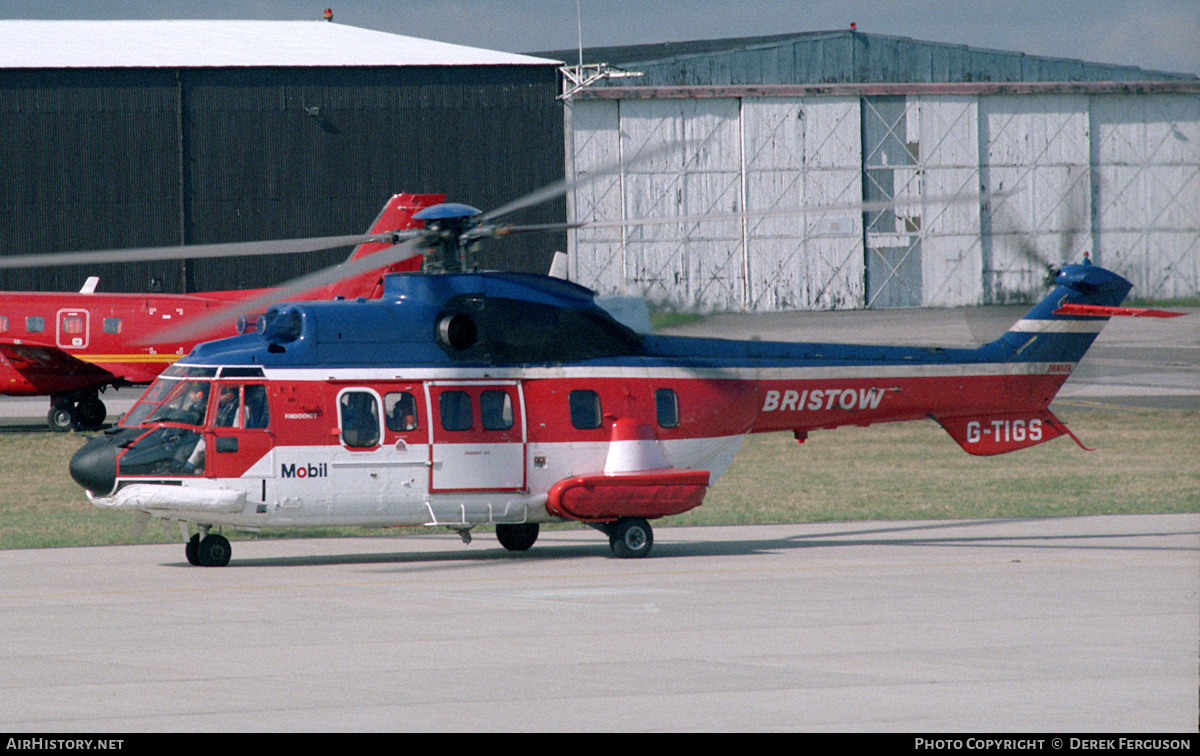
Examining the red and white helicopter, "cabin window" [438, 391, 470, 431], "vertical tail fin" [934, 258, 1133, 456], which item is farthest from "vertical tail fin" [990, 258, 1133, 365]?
"cabin window" [438, 391, 470, 431]

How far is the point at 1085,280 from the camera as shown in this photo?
19547 mm

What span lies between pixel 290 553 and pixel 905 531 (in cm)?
813

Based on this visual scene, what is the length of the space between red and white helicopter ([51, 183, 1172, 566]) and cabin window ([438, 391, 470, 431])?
2 centimetres

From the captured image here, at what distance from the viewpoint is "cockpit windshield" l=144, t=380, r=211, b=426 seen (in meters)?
16.1

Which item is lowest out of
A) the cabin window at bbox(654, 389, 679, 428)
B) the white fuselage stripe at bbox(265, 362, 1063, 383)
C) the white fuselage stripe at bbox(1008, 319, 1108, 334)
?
the cabin window at bbox(654, 389, 679, 428)

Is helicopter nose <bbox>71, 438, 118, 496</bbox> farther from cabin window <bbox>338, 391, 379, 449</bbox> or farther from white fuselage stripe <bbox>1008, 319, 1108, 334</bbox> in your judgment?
white fuselage stripe <bbox>1008, 319, 1108, 334</bbox>

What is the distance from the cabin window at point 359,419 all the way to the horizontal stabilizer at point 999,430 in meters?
7.38

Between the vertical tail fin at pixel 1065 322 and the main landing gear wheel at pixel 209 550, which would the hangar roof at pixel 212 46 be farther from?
the main landing gear wheel at pixel 209 550

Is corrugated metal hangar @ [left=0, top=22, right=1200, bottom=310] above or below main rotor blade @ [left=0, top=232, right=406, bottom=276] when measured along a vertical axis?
above

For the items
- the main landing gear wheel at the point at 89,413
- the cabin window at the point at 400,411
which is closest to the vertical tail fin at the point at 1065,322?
the cabin window at the point at 400,411

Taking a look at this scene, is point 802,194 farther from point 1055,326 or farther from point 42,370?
point 1055,326

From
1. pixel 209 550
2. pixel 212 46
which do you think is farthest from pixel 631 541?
pixel 212 46
